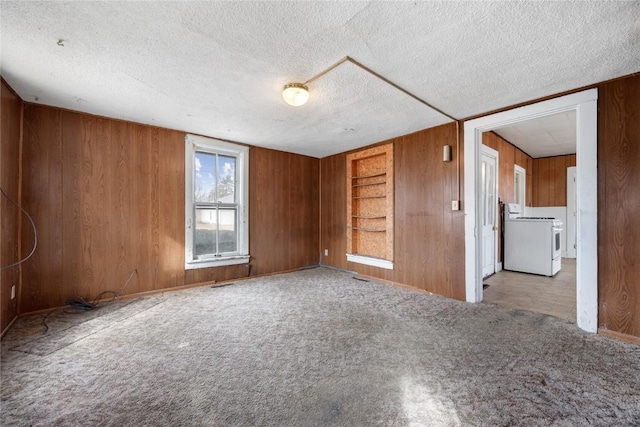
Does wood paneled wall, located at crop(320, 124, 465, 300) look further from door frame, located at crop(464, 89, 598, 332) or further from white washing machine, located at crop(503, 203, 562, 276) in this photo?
white washing machine, located at crop(503, 203, 562, 276)

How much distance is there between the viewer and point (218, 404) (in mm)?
1550

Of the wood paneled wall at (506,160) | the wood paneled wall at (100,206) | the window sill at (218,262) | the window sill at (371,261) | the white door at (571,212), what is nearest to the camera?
the wood paneled wall at (100,206)

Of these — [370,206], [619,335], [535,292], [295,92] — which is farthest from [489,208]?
[295,92]

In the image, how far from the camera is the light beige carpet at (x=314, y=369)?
1.47m

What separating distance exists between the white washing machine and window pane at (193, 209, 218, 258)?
217 inches

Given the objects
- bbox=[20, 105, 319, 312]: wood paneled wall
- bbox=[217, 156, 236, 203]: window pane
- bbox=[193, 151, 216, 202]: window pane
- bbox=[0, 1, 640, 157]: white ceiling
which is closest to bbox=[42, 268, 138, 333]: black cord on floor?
bbox=[20, 105, 319, 312]: wood paneled wall

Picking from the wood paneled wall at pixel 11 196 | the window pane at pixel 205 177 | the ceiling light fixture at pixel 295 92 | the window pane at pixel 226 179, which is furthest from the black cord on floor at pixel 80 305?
the ceiling light fixture at pixel 295 92

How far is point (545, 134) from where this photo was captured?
16.0ft

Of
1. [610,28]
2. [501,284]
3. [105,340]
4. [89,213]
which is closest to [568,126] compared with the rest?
[501,284]

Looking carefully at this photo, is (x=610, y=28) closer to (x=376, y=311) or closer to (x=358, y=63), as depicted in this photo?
(x=358, y=63)

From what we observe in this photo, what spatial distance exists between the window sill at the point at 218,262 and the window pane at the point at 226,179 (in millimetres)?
994

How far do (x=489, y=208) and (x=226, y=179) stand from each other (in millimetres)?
4713

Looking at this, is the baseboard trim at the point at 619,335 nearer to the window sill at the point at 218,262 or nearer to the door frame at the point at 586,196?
the door frame at the point at 586,196

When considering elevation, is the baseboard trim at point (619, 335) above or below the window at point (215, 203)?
below
